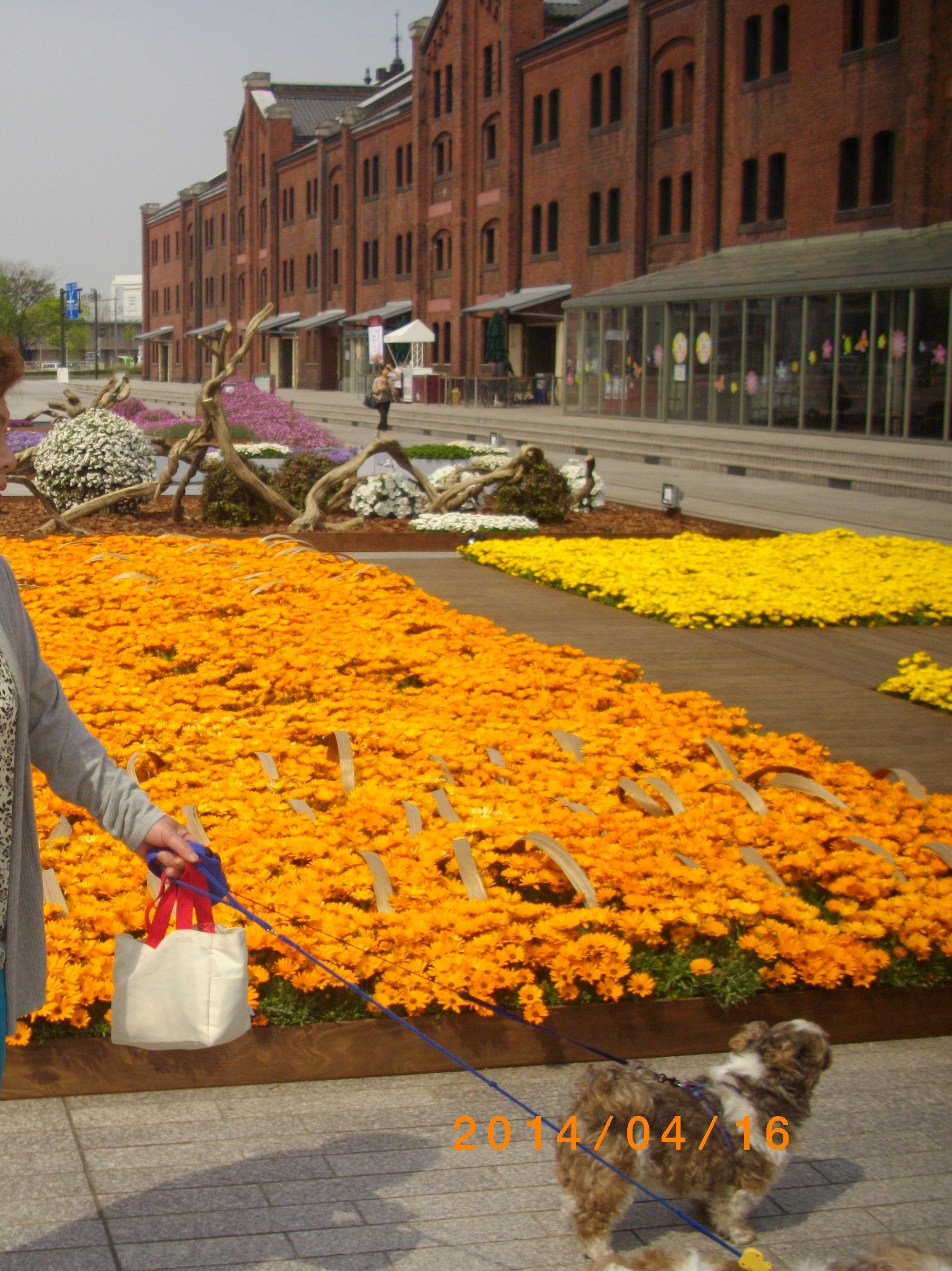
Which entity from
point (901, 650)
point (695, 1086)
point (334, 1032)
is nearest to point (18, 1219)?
point (334, 1032)

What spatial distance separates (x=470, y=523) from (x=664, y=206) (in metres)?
29.4

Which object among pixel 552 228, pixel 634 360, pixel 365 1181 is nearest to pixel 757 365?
pixel 634 360

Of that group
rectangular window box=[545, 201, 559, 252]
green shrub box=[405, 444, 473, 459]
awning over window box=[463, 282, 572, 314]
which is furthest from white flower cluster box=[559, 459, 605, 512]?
rectangular window box=[545, 201, 559, 252]

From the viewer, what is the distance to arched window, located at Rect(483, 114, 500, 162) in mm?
52219

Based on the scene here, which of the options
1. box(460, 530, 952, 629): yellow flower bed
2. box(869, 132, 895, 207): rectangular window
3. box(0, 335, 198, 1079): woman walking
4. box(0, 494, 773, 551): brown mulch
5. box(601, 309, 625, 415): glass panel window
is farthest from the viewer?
box(601, 309, 625, 415): glass panel window

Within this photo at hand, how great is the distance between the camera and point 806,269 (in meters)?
33.2

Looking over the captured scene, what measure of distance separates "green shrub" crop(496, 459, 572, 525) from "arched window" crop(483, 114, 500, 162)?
1502 inches

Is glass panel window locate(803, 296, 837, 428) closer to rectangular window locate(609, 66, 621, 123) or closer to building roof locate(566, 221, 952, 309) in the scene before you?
building roof locate(566, 221, 952, 309)

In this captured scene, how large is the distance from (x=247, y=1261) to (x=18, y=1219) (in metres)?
0.50

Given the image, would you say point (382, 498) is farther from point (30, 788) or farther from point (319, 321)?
point (319, 321)

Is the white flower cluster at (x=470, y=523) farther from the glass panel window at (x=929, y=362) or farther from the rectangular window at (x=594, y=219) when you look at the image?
the rectangular window at (x=594, y=219)

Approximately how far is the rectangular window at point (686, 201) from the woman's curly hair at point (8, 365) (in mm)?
40382

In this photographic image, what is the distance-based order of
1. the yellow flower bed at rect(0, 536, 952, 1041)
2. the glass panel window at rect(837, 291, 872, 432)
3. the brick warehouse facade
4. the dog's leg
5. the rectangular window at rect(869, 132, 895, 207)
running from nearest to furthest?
1. the dog's leg
2. the yellow flower bed at rect(0, 536, 952, 1041)
3. the glass panel window at rect(837, 291, 872, 432)
4. the rectangular window at rect(869, 132, 895, 207)
5. the brick warehouse facade

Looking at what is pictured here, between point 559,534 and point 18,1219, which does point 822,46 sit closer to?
point 559,534
